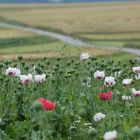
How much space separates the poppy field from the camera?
24.3ft

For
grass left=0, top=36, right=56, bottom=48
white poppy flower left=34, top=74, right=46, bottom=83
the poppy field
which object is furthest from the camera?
grass left=0, top=36, right=56, bottom=48

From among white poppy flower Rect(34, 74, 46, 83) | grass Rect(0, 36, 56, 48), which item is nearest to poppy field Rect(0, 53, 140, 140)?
white poppy flower Rect(34, 74, 46, 83)

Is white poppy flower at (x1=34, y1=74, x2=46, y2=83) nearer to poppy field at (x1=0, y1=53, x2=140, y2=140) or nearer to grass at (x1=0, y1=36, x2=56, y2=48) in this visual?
poppy field at (x1=0, y1=53, x2=140, y2=140)

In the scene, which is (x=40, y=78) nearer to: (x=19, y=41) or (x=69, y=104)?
(x=69, y=104)

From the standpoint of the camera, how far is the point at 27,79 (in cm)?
830

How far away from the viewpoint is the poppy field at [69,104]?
24.3 feet

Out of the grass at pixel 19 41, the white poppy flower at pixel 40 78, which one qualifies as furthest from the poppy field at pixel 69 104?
the grass at pixel 19 41

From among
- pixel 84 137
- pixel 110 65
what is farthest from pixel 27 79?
pixel 110 65

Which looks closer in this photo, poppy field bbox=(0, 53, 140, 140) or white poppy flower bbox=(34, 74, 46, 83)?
poppy field bbox=(0, 53, 140, 140)

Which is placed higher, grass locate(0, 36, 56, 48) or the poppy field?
the poppy field

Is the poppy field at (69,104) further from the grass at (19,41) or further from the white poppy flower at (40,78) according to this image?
the grass at (19,41)

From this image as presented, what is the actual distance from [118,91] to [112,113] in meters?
1.12

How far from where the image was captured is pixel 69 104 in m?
8.62

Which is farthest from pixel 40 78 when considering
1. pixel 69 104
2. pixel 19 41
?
pixel 19 41
